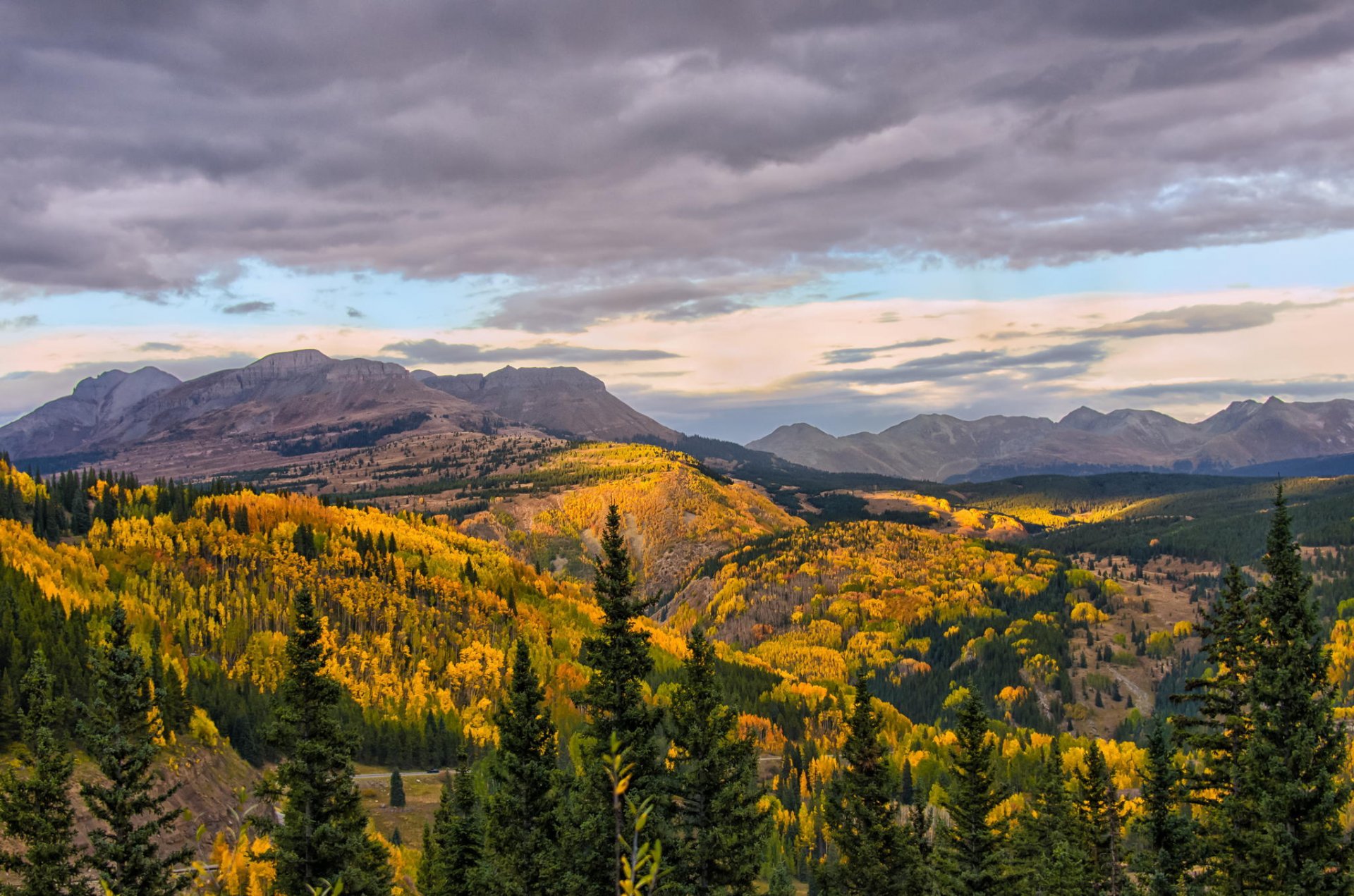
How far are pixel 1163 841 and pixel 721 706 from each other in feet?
94.7

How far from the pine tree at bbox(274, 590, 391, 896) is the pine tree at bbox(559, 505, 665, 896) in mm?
9895

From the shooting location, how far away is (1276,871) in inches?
1264

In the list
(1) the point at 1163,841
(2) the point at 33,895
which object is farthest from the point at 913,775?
(2) the point at 33,895

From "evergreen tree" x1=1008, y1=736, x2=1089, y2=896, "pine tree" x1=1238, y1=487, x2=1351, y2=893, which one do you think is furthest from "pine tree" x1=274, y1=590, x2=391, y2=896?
"evergreen tree" x1=1008, y1=736, x2=1089, y2=896

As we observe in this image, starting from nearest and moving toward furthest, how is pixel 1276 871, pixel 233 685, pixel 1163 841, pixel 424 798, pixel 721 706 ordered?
1. pixel 1276 871
2. pixel 721 706
3. pixel 1163 841
4. pixel 424 798
5. pixel 233 685

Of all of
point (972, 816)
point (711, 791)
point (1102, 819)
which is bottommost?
point (1102, 819)

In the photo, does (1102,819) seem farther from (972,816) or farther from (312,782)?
(312,782)

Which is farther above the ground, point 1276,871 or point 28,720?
point 28,720

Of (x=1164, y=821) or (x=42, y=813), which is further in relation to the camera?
(x=1164, y=821)

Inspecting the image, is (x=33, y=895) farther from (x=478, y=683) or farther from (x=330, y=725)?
(x=478, y=683)

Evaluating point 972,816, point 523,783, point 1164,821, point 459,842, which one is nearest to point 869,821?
point 972,816

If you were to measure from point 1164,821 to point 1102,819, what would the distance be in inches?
392

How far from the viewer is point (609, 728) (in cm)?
3388

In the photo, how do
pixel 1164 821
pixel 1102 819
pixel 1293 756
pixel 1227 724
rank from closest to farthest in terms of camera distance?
Answer: pixel 1293 756 → pixel 1227 724 → pixel 1164 821 → pixel 1102 819
